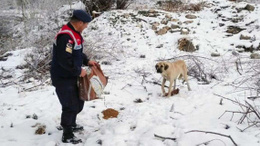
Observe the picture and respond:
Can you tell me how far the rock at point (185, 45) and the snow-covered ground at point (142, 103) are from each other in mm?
185

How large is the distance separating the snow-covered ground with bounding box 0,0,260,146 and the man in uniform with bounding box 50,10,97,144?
0.48m

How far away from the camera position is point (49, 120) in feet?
14.2

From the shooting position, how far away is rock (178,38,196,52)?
9.17 m

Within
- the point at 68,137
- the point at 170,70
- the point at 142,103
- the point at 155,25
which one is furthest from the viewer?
the point at 155,25

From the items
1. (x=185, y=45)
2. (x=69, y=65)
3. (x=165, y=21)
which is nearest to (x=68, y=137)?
(x=69, y=65)

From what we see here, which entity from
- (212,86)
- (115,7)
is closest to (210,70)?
(212,86)

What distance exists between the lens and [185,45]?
9.39 metres

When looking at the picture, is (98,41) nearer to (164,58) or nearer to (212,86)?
(164,58)

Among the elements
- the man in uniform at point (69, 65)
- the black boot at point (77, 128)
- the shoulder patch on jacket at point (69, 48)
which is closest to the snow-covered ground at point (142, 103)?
the black boot at point (77, 128)

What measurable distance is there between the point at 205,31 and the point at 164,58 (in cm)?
323

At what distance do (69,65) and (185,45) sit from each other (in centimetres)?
687

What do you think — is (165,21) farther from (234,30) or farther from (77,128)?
(77,128)

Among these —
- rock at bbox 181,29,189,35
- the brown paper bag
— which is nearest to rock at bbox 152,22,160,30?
rock at bbox 181,29,189,35

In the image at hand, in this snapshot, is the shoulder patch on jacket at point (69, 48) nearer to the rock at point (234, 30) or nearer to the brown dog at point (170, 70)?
the brown dog at point (170, 70)
